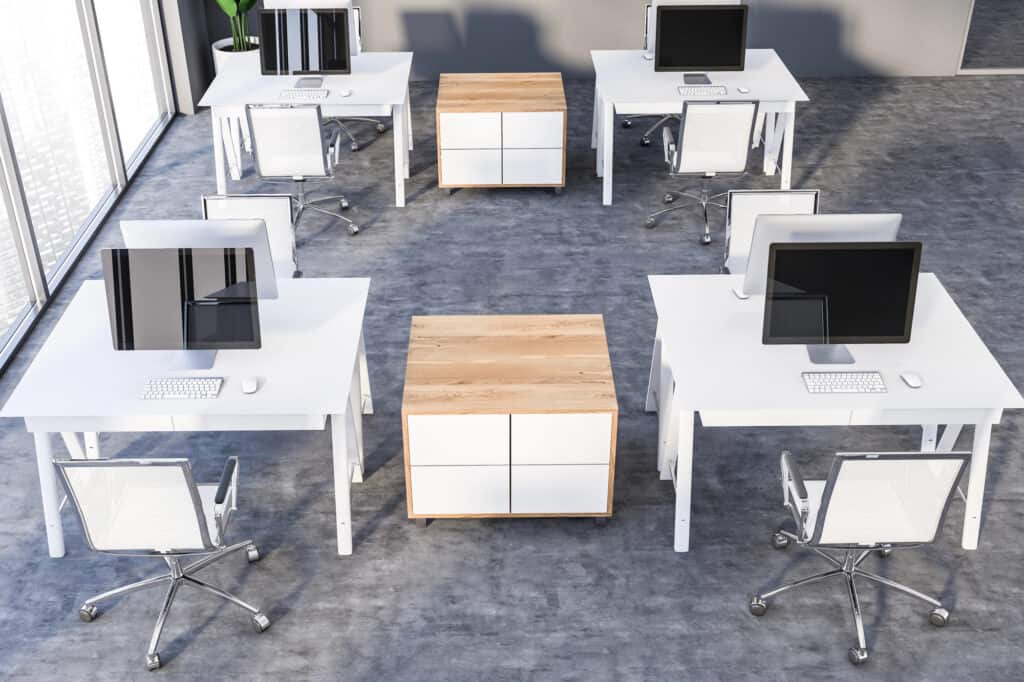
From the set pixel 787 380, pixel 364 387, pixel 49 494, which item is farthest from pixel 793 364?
pixel 49 494

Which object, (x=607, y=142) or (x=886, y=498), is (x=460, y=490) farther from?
(x=607, y=142)

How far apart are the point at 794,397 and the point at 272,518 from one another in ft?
7.36

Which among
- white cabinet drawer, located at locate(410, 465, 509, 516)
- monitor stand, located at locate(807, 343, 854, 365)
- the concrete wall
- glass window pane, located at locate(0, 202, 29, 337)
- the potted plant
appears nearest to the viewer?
monitor stand, located at locate(807, 343, 854, 365)

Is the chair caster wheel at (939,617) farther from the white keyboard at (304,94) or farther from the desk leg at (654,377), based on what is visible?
the white keyboard at (304,94)

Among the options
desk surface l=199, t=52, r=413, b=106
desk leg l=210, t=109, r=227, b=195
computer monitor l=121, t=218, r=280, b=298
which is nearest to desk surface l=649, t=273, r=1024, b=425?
computer monitor l=121, t=218, r=280, b=298

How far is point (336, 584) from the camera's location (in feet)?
14.8

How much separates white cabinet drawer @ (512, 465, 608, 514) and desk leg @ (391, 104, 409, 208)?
10.7 ft

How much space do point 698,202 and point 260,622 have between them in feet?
14.3

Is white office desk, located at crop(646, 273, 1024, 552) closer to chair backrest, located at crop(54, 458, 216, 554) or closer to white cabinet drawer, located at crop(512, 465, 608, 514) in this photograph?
white cabinet drawer, located at crop(512, 465, 608, 514)

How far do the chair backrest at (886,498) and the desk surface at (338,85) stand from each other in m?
4.31

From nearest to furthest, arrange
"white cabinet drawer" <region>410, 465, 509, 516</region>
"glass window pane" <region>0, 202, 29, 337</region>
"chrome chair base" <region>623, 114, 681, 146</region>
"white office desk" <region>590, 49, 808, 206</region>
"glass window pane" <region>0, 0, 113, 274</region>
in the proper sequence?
"white cabinet drawer" <region>410, 465, 509, 516</region> < "glass window pane" <region>0, 202, 29, 337</region> < "glass window pane" <region>0, 0, 113, 274</region> < "white office desk" <region>590, 49, 808, 206</region> < "chrome chair base" <region>623, 114, 681, 146</region>

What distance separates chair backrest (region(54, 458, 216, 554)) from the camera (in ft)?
12.0

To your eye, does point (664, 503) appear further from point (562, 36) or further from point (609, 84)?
point (562, 36)

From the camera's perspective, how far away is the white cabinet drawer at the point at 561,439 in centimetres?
445
